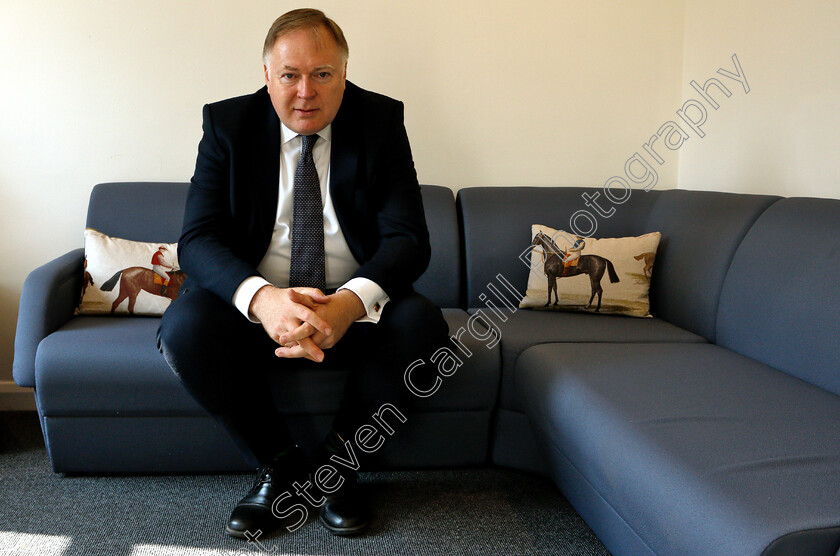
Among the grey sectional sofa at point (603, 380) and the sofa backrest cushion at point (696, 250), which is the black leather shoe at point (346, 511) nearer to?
the grey sectional sofa at point (603, 380)

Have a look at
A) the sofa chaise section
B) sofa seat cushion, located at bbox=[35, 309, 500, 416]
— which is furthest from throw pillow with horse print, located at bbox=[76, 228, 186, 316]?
the sofa chaise section

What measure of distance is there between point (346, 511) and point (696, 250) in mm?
1257

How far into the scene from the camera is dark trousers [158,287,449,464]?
1541 millimetres

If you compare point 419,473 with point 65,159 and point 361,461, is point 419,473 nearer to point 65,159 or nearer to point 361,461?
point 361,461

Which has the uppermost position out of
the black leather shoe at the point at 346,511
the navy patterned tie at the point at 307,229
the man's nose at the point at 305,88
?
the man's nose at the point at 305,88

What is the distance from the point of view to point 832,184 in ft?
6.41

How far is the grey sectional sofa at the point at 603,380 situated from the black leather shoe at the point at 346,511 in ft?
0.64

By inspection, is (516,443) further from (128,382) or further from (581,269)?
(128,382)

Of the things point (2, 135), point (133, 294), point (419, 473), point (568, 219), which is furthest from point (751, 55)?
point (2, 135)

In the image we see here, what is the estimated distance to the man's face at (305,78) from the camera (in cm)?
161

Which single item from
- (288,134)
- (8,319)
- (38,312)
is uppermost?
(288,134)

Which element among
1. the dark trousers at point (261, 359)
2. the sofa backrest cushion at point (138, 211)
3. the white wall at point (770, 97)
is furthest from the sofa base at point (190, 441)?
the white wall at point (770, 97)

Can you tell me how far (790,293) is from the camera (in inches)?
65.9

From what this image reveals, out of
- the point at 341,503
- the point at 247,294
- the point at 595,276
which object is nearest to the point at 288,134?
the point at 247,294
